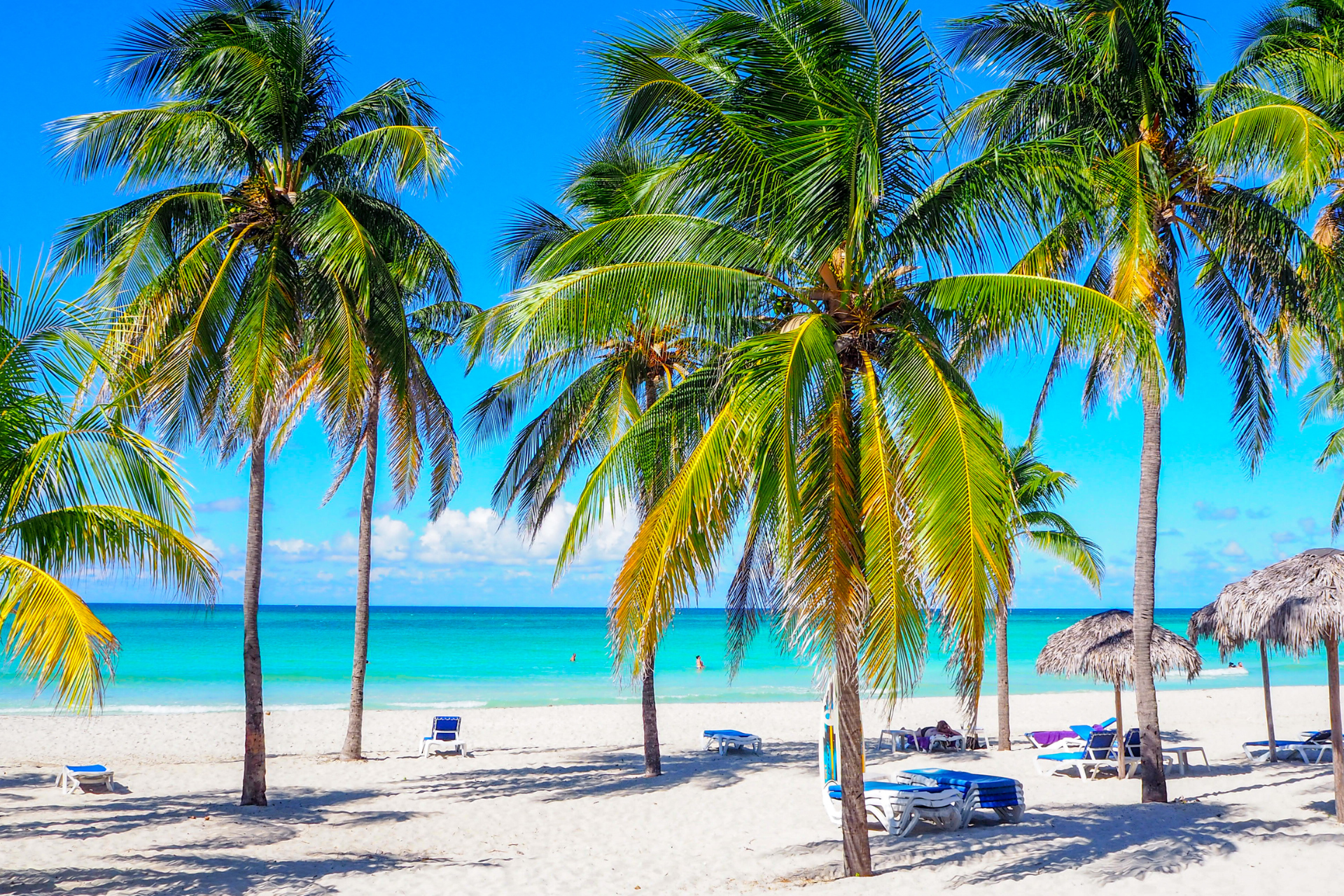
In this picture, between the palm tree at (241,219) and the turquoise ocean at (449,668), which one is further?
the turquoise ocean at (449,668)

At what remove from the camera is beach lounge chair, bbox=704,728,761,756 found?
50.3 feet

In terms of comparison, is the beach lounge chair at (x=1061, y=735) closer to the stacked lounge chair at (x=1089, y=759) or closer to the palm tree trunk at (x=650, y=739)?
the stacked lounge chair at (x=1089, y=759)

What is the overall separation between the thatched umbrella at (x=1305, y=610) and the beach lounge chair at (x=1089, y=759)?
3.60 m

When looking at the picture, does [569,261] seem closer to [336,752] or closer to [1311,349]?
[1311,349]

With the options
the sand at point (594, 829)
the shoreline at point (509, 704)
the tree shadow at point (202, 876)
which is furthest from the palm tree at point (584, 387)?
the shoreline at point (509, 704)

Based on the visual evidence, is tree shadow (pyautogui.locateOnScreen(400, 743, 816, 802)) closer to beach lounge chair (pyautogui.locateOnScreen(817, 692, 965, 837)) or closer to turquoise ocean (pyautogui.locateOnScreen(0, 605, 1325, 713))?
turquoise ocean (pyautogui.locateOnScreen(0, 605, 1325, 713))

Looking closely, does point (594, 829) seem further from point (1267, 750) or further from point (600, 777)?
point (1267, 750)

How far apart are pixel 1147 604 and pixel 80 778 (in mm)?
12322

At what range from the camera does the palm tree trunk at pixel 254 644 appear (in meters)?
10.0

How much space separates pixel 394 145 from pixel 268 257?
172 centimetres

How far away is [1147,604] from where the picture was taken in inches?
382

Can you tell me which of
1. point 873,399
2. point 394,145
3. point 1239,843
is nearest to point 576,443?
point 394,145

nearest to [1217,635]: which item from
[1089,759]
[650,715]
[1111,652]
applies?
[1111,652]

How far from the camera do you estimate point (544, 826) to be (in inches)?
387
